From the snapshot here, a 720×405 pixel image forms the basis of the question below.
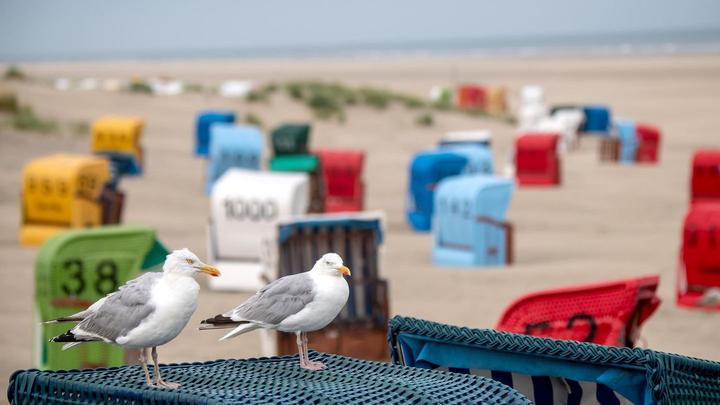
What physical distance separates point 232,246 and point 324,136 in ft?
73.2

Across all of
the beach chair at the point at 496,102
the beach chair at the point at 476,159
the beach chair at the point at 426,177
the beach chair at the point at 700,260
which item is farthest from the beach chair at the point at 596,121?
the beach chair at the point at 700,260

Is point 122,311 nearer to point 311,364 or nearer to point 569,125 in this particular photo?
point 311,364

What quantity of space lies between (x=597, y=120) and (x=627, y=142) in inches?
396

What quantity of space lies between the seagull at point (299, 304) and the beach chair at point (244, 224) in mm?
9422

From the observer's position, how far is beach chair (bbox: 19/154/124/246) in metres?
16.0

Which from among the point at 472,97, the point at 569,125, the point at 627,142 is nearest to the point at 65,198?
the point at 627,142

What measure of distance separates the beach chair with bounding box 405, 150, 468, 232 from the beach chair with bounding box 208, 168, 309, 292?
16.7ft

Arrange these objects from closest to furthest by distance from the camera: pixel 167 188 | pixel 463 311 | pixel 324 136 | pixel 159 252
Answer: pixel 159 252
pixel 463 311
pixel 167 188
pixel 324 136

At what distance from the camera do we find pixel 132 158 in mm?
24891

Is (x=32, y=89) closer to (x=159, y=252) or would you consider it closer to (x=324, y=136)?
(x=324, y=136)

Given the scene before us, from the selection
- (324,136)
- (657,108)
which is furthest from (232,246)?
(657,108)

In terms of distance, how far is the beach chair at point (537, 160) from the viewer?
24.4 metres

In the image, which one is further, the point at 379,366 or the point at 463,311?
the point at 463,311

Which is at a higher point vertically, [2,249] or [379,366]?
[379,366]
